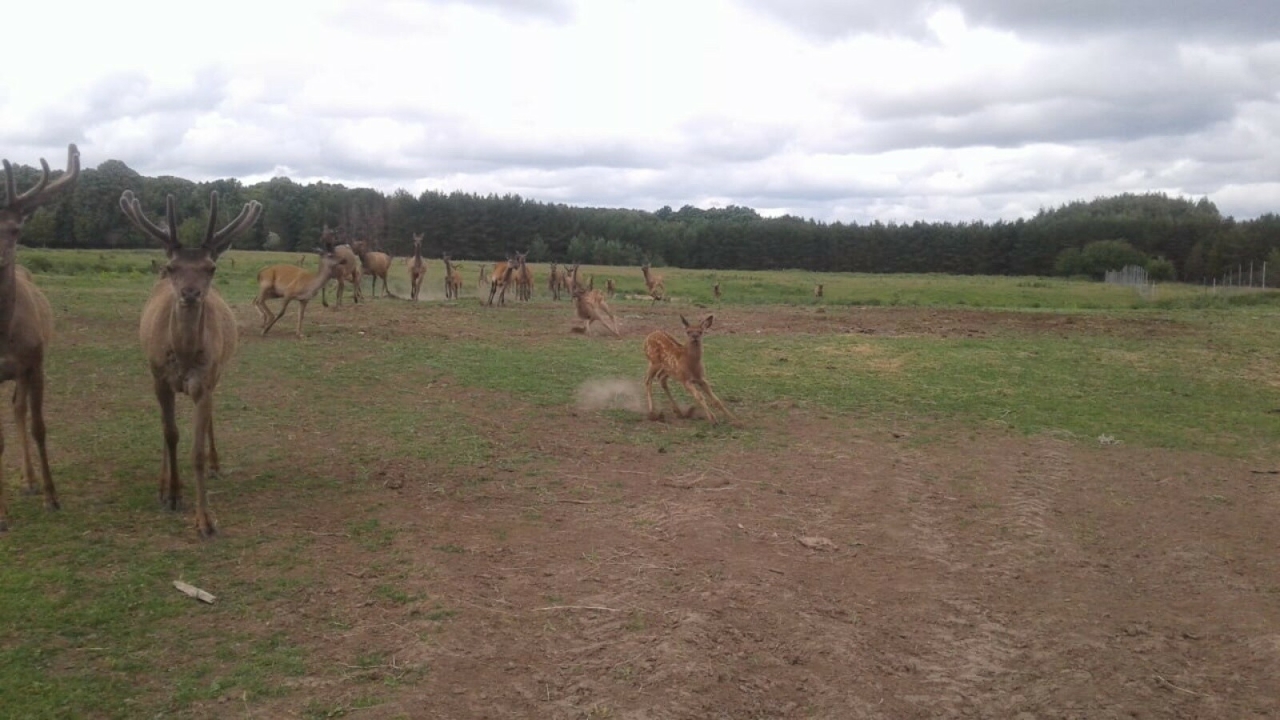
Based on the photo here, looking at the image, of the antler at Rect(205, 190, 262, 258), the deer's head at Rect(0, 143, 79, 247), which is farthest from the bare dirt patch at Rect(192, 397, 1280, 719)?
the deer's head at Rect(0, 143, 79, 247)

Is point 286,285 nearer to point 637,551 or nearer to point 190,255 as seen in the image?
point 190,255

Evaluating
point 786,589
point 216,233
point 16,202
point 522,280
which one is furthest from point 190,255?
point 522,280

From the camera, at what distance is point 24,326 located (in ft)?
26.9

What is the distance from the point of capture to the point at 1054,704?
578 cm

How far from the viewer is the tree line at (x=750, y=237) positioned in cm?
7125

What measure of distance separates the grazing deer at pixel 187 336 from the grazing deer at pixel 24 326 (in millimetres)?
674

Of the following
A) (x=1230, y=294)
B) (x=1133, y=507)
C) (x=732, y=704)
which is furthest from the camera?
(x=1230, y=294)

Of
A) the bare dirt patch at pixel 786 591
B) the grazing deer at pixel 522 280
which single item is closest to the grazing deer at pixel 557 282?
the grazing deer at pixel 522 280

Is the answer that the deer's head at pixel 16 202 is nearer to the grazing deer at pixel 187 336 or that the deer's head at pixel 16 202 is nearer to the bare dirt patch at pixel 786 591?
the grazing deer at pixel 187 336

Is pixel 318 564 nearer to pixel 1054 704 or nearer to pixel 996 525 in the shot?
pixel 1054 704

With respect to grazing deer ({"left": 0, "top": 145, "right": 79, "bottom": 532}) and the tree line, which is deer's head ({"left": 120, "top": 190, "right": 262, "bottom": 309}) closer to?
grazing deer ({"left": 0, "top": 145, "right": 79, "bottom": 532})

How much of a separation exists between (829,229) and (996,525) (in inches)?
3135

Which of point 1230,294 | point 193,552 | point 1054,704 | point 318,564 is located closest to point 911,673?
point 1054,704

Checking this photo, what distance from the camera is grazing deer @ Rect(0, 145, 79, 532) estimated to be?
25.9ft
